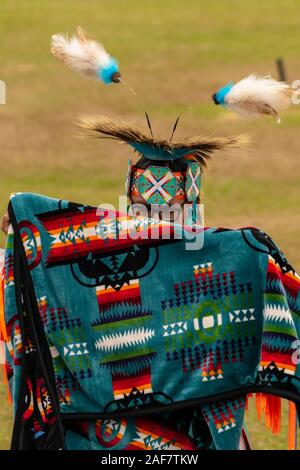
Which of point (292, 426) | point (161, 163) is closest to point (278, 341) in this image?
point (292, 426)

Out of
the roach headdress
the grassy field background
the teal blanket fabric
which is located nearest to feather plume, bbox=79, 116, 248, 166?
the roach headdress

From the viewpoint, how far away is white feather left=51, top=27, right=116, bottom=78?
14.0 feet

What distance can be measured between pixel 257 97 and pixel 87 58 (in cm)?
62

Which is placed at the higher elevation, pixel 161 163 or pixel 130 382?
pixel 161 163

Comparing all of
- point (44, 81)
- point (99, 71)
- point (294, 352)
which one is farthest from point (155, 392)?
point (44, 81)

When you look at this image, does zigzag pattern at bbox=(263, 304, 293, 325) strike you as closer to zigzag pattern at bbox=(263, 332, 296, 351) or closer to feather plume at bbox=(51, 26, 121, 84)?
zigzag pattern at bbox=(263, 332, 296, 351)

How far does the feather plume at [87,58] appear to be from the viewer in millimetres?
4250

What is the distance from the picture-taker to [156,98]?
721 inches

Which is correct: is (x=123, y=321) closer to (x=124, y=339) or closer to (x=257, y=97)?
(x=124, y=339)

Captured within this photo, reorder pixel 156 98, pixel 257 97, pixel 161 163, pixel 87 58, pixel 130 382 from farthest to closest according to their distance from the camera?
pixel 156 98 → pixel 87 58 → pixel 161 163 → pixel 257 97 → pixel 130 382

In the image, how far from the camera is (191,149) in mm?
4152

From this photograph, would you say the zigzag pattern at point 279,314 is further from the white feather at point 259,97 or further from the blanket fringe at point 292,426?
the white feather at point 259,97

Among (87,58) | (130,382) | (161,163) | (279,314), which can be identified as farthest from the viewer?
(87,58)

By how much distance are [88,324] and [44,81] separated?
16.1 m
